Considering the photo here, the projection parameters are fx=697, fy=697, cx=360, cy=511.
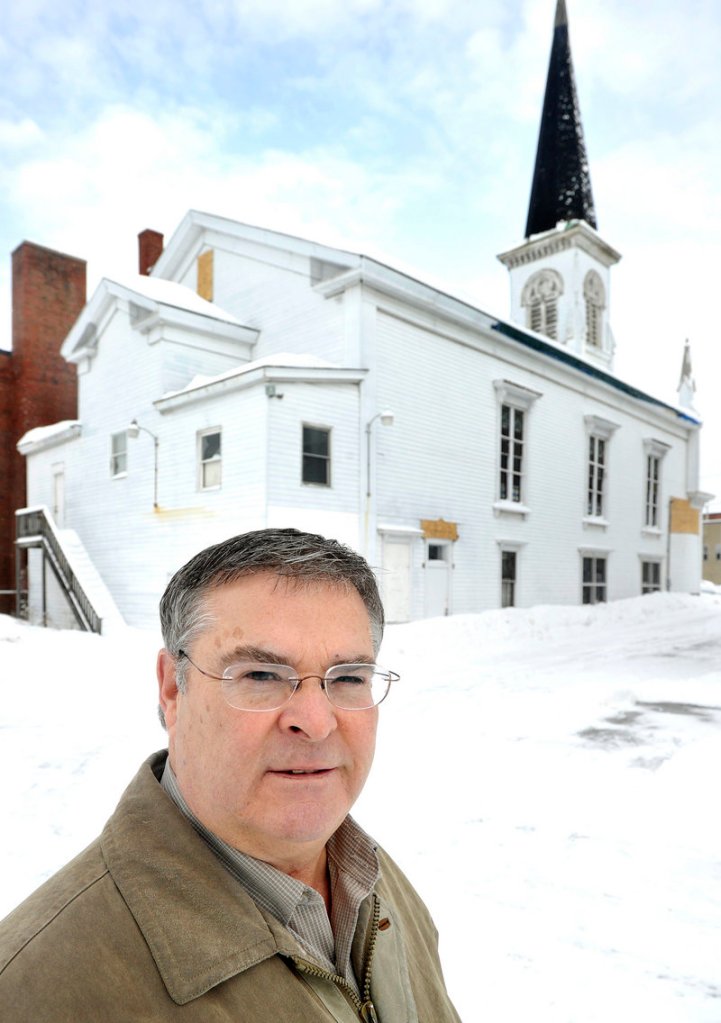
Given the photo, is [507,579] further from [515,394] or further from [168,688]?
[168,688]

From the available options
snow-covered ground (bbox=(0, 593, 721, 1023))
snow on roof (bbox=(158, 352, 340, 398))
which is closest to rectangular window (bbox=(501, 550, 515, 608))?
snow on roof (bbox=(158, 352, 340, 398))

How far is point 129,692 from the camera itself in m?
9.41

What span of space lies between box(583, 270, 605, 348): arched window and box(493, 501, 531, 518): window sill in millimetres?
13938

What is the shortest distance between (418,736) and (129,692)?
172 inches

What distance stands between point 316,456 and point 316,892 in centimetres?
1355

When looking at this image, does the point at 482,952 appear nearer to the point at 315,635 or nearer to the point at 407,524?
the point at 315,635

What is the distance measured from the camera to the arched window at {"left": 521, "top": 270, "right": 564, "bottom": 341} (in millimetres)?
30469

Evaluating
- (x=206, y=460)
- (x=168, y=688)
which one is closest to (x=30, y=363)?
(x=206, y=460)

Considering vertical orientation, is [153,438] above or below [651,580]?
above

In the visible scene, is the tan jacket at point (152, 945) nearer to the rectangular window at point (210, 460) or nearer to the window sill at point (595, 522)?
the rectangular window at point (210, 460)

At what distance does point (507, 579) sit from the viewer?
19781 mm

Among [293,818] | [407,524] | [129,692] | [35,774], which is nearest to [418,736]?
[35,774]

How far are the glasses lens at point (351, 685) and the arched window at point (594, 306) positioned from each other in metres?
31.8

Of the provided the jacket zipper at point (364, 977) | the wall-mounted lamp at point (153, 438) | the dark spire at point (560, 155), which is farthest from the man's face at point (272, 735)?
the dark spire at point (560, 155)
